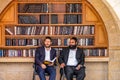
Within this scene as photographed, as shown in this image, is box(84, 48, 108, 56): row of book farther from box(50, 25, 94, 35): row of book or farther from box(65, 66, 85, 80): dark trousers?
box(65, 66, 85, 80): dark trousers

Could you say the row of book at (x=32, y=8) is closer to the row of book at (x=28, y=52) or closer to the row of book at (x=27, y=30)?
the row of book at (x=27, y=30)

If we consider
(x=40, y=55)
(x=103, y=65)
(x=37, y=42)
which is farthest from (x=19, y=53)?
(x=103, y=65)

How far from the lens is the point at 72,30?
8.99 metres

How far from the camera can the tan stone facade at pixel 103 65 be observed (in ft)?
28.9

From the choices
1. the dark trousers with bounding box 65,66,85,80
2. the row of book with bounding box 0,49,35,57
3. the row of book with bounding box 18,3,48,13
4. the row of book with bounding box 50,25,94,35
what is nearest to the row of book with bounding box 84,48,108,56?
the row of book with bounding box 50,25,94,35

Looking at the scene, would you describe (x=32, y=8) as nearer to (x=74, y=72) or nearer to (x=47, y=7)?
(x=47, y=7)

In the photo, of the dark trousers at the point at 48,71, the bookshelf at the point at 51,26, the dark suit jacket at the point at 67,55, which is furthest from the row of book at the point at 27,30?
the dark trousers at the point at 48,71

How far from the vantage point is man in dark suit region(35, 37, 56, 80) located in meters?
8.38

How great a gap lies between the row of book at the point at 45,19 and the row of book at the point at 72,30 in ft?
0.43

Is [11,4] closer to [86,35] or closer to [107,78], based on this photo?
[86,35]

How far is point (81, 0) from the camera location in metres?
8.95

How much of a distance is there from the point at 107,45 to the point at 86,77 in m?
0.84

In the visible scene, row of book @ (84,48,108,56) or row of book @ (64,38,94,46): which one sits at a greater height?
row of book @ (64,38,94,46)

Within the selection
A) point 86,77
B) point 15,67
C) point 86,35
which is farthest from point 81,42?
point 15,67
